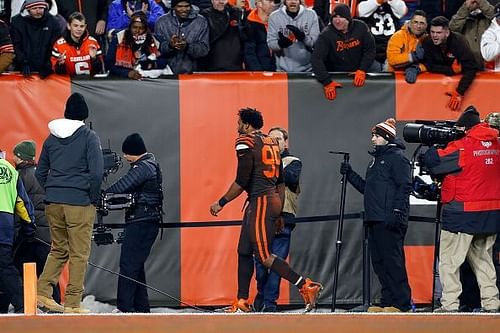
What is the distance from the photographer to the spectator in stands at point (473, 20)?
17203 mm

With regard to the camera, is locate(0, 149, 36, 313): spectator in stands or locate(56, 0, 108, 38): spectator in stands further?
locate(56, 0, 108, 38): spectator in stands

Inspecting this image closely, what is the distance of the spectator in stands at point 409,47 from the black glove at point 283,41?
3.59 ft

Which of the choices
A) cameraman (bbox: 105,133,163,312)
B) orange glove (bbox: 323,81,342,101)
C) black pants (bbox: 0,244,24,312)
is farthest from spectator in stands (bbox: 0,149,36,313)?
orange glove (bbox: 323,81,342,101)

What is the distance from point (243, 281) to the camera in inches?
574

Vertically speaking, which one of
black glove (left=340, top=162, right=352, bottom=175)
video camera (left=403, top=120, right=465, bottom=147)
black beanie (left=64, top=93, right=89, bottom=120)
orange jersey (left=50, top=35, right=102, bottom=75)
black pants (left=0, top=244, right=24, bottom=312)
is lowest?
black pants (left=0, top=244, right=24, bottom=312)

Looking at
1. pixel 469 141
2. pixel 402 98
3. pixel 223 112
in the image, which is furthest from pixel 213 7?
pixel 469 141

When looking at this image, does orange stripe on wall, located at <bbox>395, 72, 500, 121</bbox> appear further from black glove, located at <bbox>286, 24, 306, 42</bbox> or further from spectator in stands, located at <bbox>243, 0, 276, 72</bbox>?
spectator in stands, located at <bbox>243, 0, 276, 72</bbox>

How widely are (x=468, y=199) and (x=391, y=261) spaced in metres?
0.97

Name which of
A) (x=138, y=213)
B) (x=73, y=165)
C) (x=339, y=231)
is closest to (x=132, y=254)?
(x=138, y=213)

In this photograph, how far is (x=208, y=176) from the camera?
16.5 meters

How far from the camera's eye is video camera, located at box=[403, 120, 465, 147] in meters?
15.3

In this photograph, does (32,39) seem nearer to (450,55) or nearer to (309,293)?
(309,293)

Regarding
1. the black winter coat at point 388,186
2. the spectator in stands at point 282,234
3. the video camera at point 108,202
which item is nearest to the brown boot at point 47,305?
the video camera at point 108,202

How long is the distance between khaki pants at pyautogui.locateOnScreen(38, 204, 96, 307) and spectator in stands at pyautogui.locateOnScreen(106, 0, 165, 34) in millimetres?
3484
